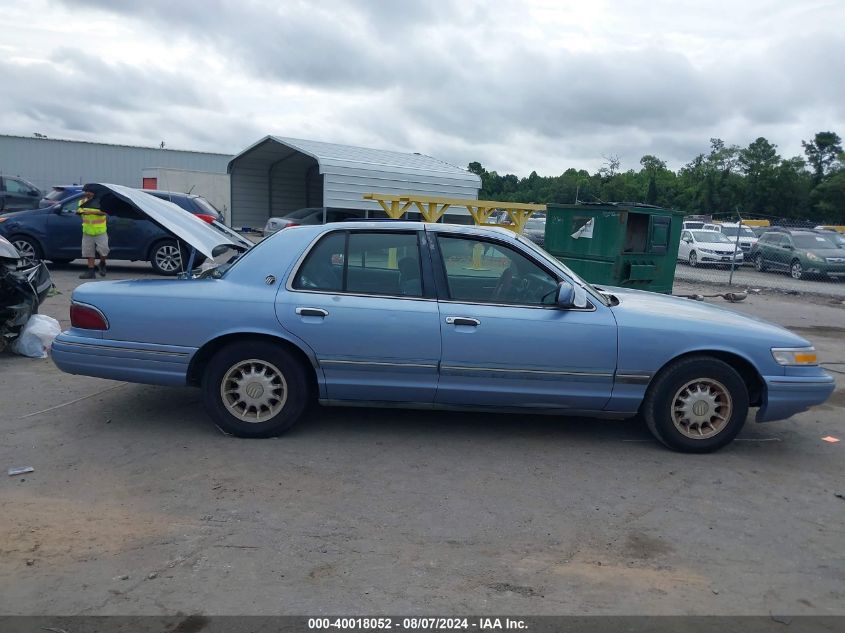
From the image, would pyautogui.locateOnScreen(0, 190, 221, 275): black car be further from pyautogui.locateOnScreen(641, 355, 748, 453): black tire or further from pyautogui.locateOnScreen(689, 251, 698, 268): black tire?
pyautogui.locateOnScreen(689, 251, 698, 268): black tire

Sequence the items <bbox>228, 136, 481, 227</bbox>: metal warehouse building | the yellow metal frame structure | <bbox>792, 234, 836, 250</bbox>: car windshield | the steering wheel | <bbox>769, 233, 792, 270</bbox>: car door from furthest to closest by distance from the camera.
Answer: <bbox>769, 233, 792, 270</bbox>: car door
<bbox>792, 234, 836, 250</bbox>: car windshield
<bbox>228, 136, 481, 227</bbox>: metal warehouse building
the yellow metal frame structure
the steering wheel

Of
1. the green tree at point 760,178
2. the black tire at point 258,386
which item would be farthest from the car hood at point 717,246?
the green tree at point 760,178

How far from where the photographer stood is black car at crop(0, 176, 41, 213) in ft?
77.0

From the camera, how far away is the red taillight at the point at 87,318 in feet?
16.6

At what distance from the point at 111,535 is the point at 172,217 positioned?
2.87 m

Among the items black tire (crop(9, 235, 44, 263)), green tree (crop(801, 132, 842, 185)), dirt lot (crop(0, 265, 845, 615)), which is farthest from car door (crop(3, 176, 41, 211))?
green tree (crop(801, 132, 842, 185))

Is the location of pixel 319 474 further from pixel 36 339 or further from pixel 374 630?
pixel 36 339

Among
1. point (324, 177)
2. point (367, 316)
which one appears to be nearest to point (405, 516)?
point (367, 316)

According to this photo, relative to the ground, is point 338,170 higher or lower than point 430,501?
higher

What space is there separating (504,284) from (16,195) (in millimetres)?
23586

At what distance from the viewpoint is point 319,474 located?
460cm

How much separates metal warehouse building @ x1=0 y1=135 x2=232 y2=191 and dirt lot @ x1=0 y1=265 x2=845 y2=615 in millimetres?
31697

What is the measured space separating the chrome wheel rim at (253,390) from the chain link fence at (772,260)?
49.8 ft

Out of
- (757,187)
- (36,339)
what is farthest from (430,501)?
(757,187)
